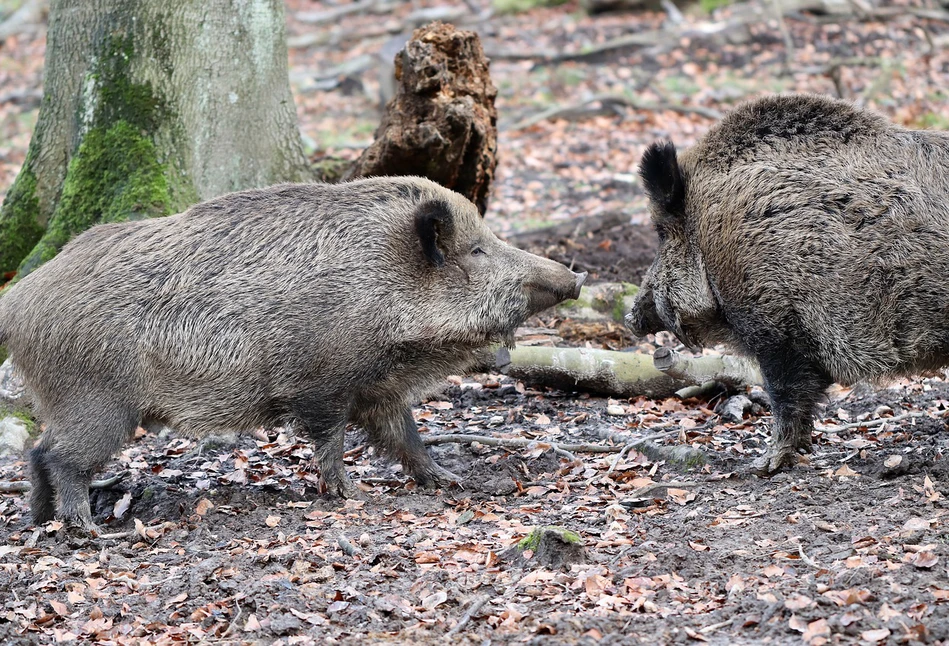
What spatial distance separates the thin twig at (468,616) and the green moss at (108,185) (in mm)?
4935

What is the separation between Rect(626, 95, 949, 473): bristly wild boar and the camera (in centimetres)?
603

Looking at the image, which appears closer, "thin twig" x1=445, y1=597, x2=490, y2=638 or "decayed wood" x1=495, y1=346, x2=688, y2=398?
"thin twig" x1=445, y1=597, x2=490, y2=638

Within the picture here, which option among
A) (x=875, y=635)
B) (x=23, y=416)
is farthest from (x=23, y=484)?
(x=875, y=635)

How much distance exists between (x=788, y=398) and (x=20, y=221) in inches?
254

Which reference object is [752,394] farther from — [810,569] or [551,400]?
[810,569]

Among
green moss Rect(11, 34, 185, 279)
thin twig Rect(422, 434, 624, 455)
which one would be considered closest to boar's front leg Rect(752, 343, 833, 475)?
thin twig Rect(422, 434, 624, 455)

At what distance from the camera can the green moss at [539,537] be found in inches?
209

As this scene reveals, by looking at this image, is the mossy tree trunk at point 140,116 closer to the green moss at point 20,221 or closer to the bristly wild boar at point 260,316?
the green moss at point 20,221

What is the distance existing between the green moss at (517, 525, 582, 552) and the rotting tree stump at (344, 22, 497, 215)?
4.42 m

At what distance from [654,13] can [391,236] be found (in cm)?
1724

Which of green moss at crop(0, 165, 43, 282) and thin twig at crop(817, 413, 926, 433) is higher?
green moss at crop(0, 165, 43, 282)

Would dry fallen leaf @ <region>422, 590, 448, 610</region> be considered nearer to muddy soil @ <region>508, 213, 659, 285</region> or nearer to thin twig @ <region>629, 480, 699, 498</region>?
thin twig @ <region>629, 480, 699, 498</region>

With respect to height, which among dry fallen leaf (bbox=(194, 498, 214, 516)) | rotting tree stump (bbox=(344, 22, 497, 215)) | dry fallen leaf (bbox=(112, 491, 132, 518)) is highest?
rotting tree stump (bbox=(344, 22, 497, 215))

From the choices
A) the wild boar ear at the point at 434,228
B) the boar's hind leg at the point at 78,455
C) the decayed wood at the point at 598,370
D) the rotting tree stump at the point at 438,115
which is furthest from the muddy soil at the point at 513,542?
the rotting tree stump at the point at 438,115
